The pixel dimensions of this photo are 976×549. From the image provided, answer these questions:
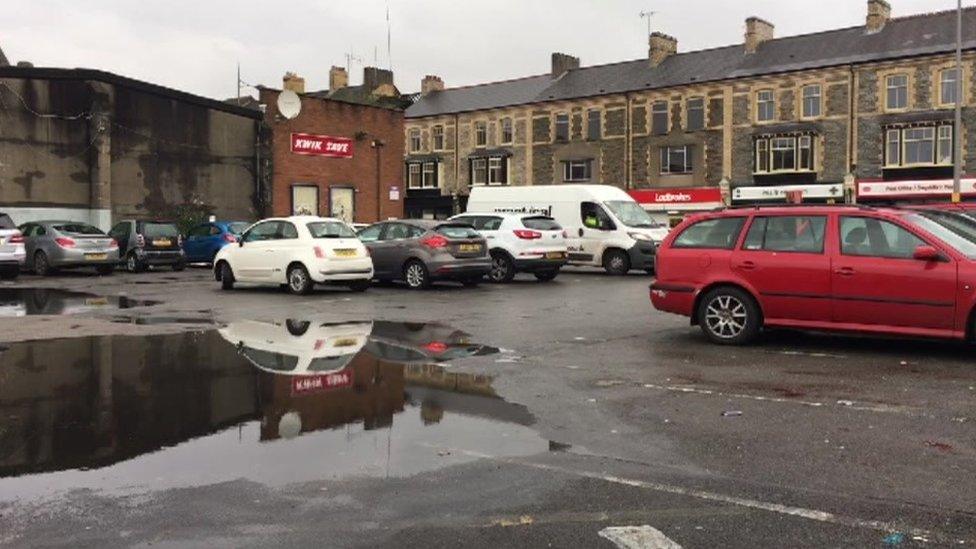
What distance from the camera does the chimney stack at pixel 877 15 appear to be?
153 ft

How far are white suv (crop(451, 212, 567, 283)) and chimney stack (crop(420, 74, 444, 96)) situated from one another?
48.3m

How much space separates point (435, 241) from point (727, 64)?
38206 millimetres

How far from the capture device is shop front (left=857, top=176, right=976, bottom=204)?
136ft

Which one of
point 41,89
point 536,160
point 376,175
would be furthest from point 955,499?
point 536,160

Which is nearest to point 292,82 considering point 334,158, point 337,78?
point 334,158

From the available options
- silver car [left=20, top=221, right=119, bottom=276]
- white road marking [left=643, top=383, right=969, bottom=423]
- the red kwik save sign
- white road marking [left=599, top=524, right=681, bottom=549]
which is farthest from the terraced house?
white road marking [left=599, top=524, right=681, bottom=549]

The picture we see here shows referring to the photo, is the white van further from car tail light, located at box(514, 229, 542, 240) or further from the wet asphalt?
the wet asphalt

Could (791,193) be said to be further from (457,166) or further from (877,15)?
(457,166)

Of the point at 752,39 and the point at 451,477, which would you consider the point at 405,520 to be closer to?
the point at 451,477

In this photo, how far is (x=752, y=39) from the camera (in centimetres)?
5084

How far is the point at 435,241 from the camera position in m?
18.0

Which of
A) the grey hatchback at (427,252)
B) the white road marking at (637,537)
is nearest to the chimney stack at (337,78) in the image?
the grey hatchback at (427,252)

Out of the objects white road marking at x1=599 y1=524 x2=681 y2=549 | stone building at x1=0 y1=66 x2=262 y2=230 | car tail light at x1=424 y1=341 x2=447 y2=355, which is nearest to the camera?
white road marking at x1=599 y1=524 x2=681 y2=549

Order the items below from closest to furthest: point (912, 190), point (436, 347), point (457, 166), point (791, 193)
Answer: point (436, 347) → point (912, 190) → point (791, 193) → point (457, 166)
